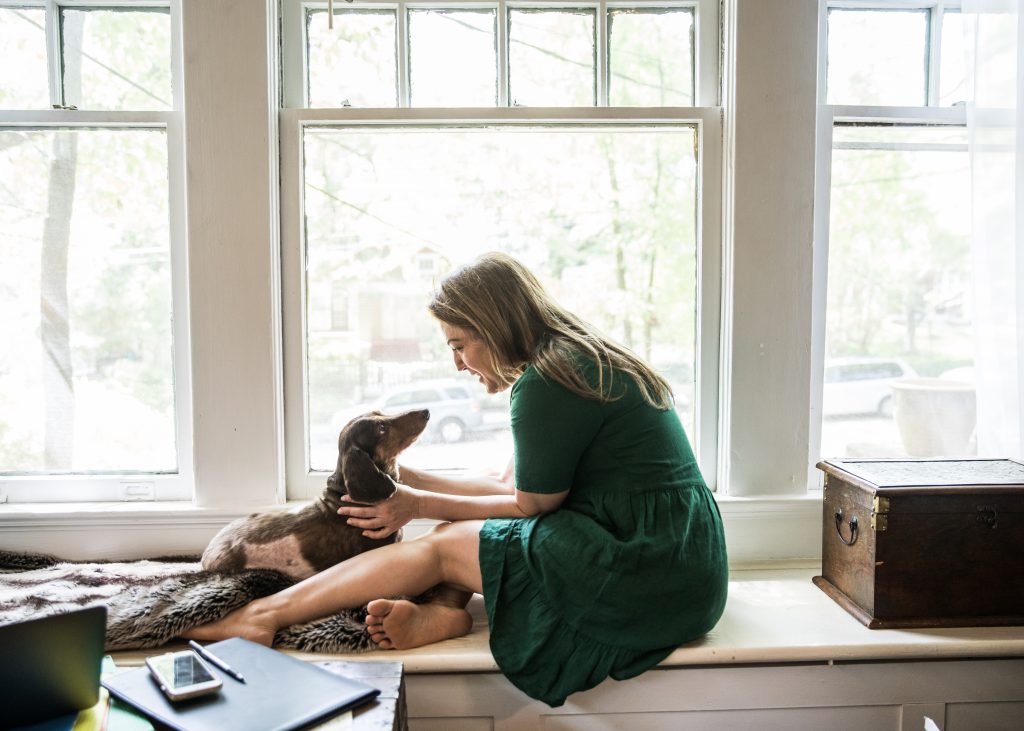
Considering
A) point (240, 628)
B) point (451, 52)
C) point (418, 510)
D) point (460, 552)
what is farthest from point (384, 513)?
point (451, 52)

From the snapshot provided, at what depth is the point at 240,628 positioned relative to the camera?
170cm

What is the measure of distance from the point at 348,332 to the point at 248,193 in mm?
470

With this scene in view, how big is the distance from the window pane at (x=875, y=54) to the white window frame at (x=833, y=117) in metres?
0.02

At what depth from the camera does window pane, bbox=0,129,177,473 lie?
221 centimetres

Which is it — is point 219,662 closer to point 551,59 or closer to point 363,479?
point 363,479

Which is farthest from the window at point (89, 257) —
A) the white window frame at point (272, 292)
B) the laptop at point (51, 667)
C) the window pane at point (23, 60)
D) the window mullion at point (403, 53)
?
the laptop at point (51, 667)

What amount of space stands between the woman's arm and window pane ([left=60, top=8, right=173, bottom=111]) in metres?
1.32

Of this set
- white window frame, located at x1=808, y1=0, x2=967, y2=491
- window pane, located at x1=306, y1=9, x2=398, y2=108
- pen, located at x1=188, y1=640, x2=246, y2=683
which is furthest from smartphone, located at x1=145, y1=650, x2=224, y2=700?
white window frame, located at x1=808, y1=0, x2=967, y2=491

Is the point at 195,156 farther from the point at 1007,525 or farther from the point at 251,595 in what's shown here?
the point at 1007,525

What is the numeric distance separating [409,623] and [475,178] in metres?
1.24

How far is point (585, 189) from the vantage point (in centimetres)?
226

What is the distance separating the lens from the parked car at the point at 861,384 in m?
2.32

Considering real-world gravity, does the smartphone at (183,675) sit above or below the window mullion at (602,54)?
below

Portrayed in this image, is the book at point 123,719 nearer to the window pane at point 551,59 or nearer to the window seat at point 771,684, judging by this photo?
the window seat at point 771,684
